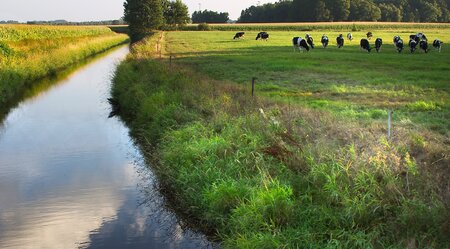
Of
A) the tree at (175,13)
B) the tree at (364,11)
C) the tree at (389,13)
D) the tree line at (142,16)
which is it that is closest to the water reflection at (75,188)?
the tree line at (142,16)

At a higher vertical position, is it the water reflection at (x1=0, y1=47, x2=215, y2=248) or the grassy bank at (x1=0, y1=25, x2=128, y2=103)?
the grassy bank at (x1=0, y1=25, x2=128, y2=103)

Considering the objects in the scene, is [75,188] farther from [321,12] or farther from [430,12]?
[430,12]

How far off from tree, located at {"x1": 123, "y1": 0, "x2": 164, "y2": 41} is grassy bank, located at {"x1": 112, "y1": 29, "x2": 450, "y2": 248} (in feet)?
214

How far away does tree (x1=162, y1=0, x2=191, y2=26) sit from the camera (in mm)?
89625

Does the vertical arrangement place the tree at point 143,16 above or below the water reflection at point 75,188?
above

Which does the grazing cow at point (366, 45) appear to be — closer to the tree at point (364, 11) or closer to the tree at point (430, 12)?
the tree at point (364, 11)

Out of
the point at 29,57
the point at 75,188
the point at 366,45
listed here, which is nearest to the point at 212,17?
the point at 366,45

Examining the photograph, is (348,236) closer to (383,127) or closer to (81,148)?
(383,127)

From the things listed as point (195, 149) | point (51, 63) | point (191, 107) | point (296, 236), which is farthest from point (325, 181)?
point (51, 63)

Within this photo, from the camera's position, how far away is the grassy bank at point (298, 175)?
20.6 feet

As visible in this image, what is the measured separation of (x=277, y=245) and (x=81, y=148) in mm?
8781

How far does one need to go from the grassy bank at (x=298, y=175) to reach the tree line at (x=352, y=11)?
3992 inches

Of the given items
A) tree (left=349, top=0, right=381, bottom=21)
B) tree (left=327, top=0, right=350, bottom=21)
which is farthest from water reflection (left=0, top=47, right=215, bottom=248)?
tree (left=349, top=0, right=381, bottom=21)

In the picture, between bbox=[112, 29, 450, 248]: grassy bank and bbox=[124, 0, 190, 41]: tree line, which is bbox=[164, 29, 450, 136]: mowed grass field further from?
bbox=[124, 0, 190, 41]: tree line
